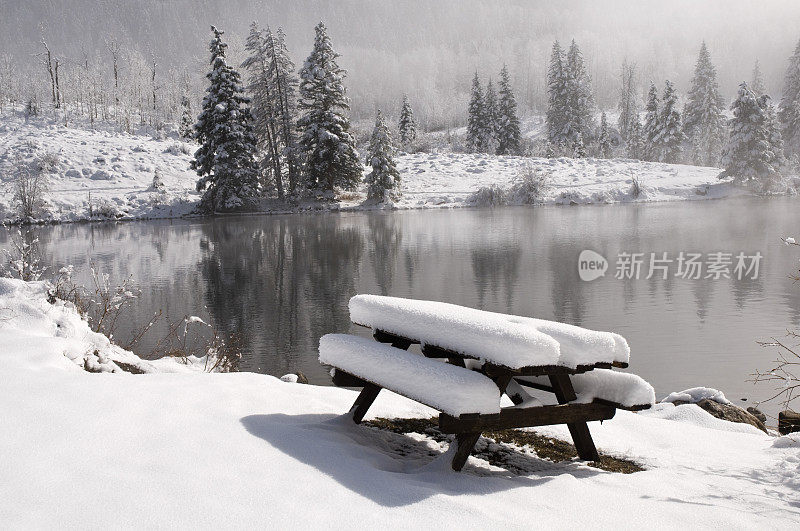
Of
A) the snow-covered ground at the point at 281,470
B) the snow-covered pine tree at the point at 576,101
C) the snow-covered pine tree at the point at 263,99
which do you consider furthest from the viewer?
the snow-covered pine tree at the point at 576,101

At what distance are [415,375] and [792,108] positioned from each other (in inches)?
2393

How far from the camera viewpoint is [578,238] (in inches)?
890

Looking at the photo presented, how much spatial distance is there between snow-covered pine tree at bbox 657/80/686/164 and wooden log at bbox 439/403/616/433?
64.9 metres

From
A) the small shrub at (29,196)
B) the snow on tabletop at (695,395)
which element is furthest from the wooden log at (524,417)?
the small shrub at (29,196)

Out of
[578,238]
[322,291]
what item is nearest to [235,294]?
[322,291]

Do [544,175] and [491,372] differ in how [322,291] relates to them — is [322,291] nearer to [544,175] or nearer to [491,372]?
[491,372]

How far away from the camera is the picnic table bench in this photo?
3131 millimetres

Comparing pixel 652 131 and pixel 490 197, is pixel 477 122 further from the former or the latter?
pixel 490 197

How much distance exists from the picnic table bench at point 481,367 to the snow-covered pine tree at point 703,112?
69677mm

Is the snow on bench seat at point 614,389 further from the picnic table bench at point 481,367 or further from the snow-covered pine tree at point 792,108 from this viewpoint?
the snow-covered pine tree at point 792,108

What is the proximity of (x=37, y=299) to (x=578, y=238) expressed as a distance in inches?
781

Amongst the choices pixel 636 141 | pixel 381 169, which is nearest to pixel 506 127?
pixel 636 141

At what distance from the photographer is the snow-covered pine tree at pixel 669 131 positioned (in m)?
61.5

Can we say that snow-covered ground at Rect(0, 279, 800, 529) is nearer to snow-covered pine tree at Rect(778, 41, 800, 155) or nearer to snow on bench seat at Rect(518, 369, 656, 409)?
snow on bench seat at Rect(518, 369, 656, 409)
